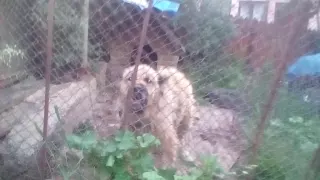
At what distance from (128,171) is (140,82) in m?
1.28

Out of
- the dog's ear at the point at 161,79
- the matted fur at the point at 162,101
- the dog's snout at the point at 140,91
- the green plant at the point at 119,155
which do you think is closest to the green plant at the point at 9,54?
the matted fur at the point at 162,101

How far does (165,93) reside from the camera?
3355 millimetres

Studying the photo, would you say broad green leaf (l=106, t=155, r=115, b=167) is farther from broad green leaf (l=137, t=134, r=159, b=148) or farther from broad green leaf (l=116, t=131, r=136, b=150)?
broad green leaf (l=137, t=134, r=159, b=148)

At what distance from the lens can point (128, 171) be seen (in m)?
2.25

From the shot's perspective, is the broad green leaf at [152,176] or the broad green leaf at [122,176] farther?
the broad green leaf at [122,176]

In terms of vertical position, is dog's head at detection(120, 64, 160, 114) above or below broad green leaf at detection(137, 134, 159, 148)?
→ above

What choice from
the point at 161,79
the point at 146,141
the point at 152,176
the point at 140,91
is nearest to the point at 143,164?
the point at 146,141

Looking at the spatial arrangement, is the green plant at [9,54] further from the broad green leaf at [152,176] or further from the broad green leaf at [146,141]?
the broad green leaf at [152,176]

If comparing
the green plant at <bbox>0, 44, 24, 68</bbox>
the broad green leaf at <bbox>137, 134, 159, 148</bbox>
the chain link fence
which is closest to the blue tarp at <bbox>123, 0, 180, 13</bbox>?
the chain link fence

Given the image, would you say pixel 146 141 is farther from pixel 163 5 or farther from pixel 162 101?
A: pixel 163 5

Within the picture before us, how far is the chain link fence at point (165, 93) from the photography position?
2.20 meters

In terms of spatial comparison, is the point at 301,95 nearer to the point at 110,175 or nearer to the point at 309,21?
the point at 309,21

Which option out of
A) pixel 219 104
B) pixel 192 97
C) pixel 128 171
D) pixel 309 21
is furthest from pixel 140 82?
pixel 309 21

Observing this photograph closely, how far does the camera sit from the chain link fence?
220 centimetres
